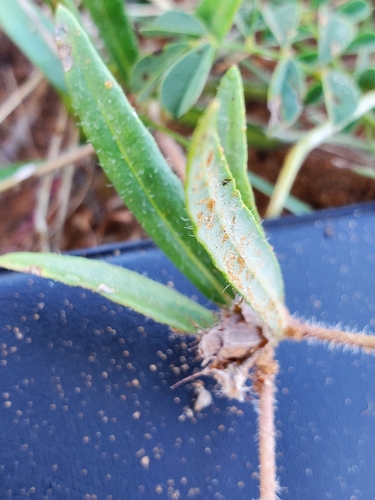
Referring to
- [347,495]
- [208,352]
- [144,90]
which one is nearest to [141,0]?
[144,90]

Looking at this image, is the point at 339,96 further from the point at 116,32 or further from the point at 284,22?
the point at 116,32

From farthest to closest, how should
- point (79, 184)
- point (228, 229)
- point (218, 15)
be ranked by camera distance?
point (79, 184) < point (218, 15) < point (228, 229)

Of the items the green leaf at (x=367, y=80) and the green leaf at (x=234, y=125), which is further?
the green leaf at (x=367, y=80)

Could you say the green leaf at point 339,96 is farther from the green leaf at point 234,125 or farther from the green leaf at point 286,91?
the green leaf at point 234,125

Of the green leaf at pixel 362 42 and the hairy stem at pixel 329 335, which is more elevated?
the green leaf at pixel 362 42

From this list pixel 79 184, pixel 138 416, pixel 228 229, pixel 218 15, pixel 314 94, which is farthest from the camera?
pixel 79 184

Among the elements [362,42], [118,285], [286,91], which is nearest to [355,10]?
[362,42]

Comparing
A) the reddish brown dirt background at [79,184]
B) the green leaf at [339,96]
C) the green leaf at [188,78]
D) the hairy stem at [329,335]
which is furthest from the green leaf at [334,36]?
the hairy stem at [329,335]
